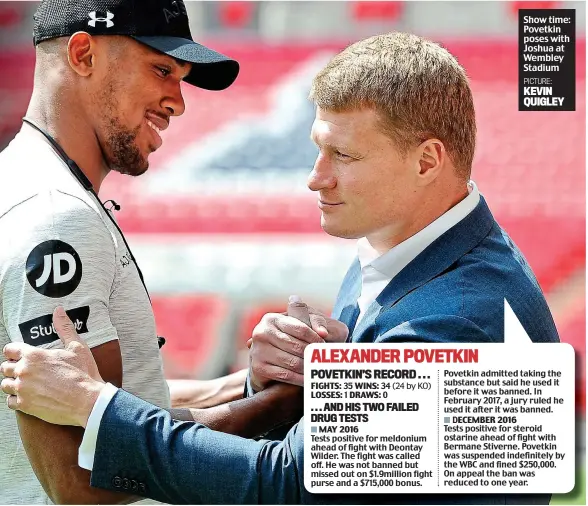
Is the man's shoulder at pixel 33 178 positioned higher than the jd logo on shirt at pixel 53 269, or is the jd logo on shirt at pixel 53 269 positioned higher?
the man's shoulder at pixel 33 178

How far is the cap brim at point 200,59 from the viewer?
1.54 meters

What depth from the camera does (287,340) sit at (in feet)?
4.79

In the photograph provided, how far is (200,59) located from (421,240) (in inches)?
19.1

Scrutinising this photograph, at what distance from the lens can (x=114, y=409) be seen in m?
1.32

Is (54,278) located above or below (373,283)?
above

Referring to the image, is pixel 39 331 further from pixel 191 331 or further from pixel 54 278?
pixel 191 331

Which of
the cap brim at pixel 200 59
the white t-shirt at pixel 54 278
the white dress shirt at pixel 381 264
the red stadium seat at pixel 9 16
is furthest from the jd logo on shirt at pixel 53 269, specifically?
the red stadium seat at pixel 9 16

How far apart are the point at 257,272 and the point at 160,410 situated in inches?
38.0

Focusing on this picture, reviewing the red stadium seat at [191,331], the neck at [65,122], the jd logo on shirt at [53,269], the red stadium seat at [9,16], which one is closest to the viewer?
the jd logo on shirt at [53,269]

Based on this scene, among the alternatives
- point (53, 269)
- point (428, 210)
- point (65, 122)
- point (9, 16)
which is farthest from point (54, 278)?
point (9, 16)

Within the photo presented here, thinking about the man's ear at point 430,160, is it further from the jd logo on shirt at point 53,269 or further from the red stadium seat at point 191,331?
the red stadium seat at point 191,331

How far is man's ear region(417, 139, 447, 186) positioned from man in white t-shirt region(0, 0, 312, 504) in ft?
1.32

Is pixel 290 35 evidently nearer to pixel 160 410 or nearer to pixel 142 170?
pixel 142 170

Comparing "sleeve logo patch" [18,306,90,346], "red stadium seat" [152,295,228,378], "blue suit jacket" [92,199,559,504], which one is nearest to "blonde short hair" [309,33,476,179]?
"blue suit jacket" [92,199,559,504]
